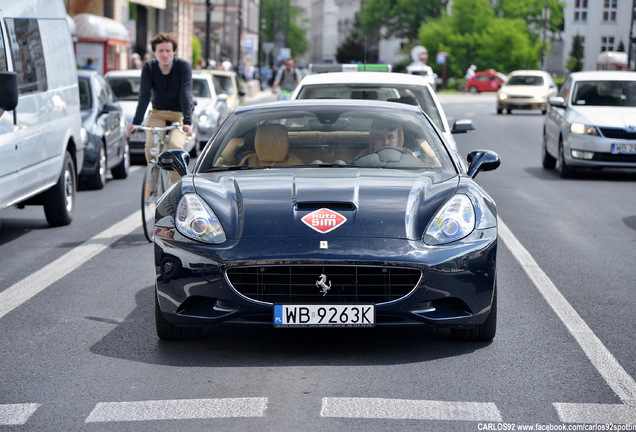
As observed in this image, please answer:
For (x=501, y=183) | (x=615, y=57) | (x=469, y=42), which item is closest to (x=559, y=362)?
(x=501, y=183)

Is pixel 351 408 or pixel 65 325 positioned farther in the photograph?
pixel 65 325

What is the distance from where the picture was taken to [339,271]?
21.4ft

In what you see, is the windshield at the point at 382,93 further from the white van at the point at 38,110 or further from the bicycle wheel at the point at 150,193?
the white van at the point at 38,110

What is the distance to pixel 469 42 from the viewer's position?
348ft

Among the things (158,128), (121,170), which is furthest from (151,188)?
(121,170)

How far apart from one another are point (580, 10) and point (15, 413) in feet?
384

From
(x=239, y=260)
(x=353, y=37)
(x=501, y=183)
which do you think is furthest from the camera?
(x=353, y=37)

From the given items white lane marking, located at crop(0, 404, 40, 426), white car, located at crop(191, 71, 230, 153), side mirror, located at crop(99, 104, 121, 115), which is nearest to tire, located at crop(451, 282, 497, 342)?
white lane marking, located at crop(0, 404, 40, 426)

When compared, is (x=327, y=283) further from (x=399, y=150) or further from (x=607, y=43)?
(x=607, y=43)

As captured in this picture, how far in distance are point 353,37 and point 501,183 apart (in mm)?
137165

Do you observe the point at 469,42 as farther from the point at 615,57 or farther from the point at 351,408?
the point at 351,408

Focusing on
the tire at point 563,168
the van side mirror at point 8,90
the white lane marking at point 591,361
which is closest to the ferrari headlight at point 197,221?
the white lane marking at point 591,361

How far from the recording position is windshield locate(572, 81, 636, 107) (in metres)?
20.0

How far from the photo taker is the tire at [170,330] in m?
6.89
